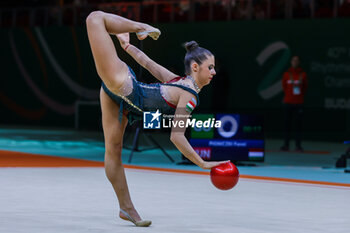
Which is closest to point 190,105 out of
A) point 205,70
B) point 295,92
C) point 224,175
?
point 205,70

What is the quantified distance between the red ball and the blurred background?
427 inches

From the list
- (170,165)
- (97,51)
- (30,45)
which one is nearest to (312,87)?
(170,165)

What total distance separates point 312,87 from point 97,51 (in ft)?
50.6

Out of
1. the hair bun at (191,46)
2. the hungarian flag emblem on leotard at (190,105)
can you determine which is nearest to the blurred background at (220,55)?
the hair bun at (191,46)

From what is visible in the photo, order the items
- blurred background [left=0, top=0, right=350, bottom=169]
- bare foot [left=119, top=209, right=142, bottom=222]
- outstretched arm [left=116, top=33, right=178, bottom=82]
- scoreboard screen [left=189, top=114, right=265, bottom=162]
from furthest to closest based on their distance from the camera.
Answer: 1. blurred background [left=0, top=0, right=350, bottom=169]
2. scoreboard screen [left=189, top=114, right=265, bottom=162]
3. outstretched arm [left=116, top=33, right=178, bottom=82]
4. bare foot [left=119, top=209, right=142, bottom=222]

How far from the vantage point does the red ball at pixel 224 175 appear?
19.5 feet

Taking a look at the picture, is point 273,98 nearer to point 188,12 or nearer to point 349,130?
point 349,130

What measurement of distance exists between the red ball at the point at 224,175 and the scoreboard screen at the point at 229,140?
7.01m

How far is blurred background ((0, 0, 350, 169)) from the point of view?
A: 20.4 m

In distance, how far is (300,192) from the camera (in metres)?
Result: 9.51

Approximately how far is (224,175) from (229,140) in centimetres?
722

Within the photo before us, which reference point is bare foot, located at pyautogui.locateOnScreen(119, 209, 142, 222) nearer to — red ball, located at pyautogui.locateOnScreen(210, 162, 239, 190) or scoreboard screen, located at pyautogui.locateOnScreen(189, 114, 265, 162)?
red ball, located at pyautogui.locateOnScreen(210, 162, 239, 190)

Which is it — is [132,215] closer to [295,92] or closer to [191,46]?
[191,46]

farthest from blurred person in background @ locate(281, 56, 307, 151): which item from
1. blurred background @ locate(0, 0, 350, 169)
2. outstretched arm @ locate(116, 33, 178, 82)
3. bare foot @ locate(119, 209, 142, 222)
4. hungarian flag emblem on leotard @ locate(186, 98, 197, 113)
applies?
hungarian flag emblem on leotard @ locate(186, 98, 197, 113)
